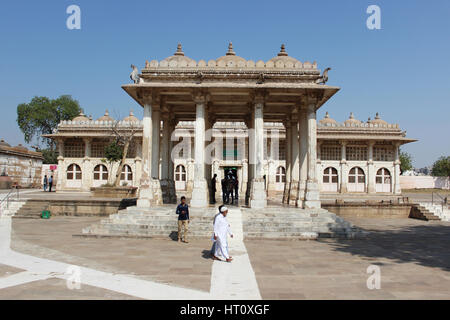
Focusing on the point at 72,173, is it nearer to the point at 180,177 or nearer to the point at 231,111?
the point at 180,177

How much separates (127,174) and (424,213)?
2499 cm

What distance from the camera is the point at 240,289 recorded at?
571 centimetres

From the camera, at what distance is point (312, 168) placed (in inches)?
539

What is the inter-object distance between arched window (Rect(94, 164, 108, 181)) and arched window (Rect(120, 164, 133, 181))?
1662 millimetres

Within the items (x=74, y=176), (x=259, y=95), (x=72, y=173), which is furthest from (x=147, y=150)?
(x=72, y=173)

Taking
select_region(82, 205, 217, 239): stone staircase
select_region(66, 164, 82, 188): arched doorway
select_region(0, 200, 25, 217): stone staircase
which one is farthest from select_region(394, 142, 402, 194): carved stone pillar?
select_region(0, 200, 25, 217): stone staircase

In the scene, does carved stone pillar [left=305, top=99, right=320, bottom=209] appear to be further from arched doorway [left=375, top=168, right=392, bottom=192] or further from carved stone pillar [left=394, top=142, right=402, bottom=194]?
carved stone pillar [left=394, top=142, right=402, bottom=194]

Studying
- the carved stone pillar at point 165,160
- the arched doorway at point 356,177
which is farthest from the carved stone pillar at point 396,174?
the carved stone pillar at point 165,160

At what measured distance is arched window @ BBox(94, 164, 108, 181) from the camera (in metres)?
33.1

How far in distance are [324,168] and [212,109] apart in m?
18.7

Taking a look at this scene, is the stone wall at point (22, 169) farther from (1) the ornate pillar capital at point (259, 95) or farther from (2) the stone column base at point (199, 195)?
(1) the ornate pillar capital at point (259, 95)

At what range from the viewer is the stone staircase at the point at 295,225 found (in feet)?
37.3
